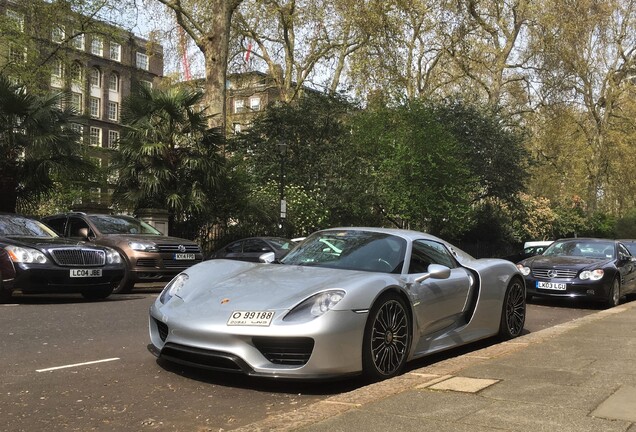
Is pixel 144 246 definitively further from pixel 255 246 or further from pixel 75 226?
pixel 255 246

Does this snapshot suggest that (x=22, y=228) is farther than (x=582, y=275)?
No

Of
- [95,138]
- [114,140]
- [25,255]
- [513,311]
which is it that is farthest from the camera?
[95,138]

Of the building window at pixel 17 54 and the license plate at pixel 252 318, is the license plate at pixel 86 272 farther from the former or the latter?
the building window at pixel 17 54

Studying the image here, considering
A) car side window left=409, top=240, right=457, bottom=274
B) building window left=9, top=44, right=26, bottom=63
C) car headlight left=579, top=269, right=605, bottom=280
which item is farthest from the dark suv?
building window left=9, top=44, right=26, bottom=63

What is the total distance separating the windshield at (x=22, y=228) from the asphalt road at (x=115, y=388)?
10.8 feet

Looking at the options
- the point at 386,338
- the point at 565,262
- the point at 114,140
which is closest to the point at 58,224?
the point at 114,140

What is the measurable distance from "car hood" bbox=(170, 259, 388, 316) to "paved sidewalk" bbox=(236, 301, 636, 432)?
82 cm

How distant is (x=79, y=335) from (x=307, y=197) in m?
18.8

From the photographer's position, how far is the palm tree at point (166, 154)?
18328mm

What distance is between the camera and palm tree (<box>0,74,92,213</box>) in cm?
1598

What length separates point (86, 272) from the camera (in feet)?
31.9

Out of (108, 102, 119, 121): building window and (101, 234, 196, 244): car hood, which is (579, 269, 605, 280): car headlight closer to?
(101, 234, 196, 244): car hood

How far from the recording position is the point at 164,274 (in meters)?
12.5

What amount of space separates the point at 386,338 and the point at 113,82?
2717 inches
